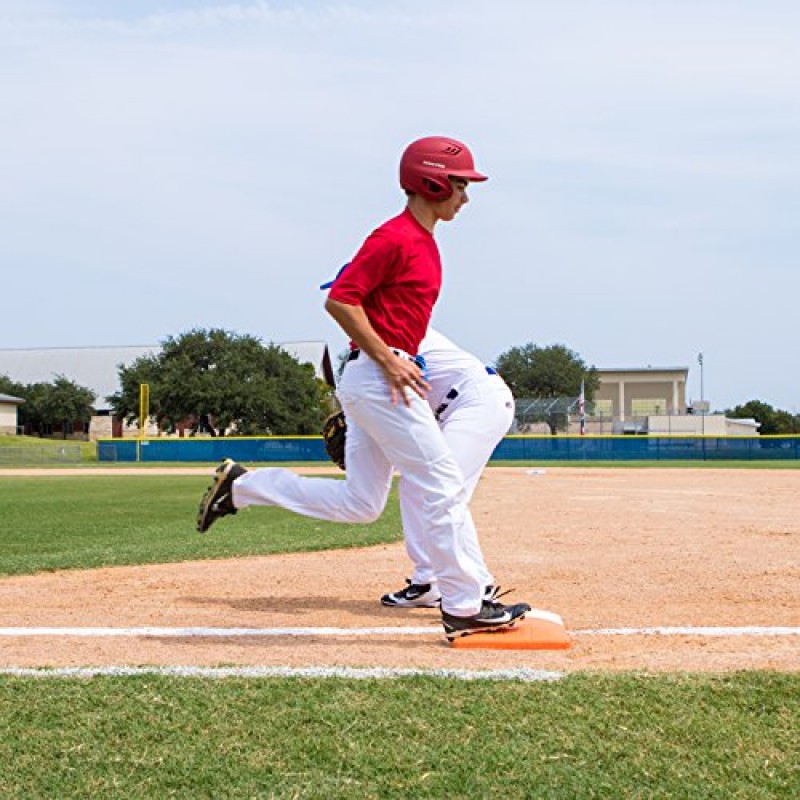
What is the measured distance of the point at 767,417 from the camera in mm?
104062

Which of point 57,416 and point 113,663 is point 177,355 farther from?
point 113,663

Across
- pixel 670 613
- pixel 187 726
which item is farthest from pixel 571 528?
pixel 187 726

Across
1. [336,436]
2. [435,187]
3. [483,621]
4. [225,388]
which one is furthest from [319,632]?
[225,388]

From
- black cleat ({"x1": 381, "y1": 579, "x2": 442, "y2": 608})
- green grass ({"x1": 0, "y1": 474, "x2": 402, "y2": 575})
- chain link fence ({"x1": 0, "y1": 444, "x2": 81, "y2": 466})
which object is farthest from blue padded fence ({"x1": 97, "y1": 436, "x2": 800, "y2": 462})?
black cleat ({"x1": 381, "y1": 579, "x2": 442, "y2": 608})

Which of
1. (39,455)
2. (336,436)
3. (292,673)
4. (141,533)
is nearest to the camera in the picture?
(292,673)

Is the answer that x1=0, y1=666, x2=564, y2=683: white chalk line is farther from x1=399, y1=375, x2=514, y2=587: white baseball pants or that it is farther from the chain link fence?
the chain link fence

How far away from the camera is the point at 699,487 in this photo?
A: 19391mm

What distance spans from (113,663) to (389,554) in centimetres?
446

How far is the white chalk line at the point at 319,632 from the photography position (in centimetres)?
463

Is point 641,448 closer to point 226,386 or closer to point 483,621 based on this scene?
point 226,386

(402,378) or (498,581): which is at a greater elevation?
(402,378)

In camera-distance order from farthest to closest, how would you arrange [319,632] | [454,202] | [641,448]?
[641,448], [319,632], [454,202]

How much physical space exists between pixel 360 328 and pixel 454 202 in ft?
2.43

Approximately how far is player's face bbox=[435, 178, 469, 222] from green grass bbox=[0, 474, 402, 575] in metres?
4.19
